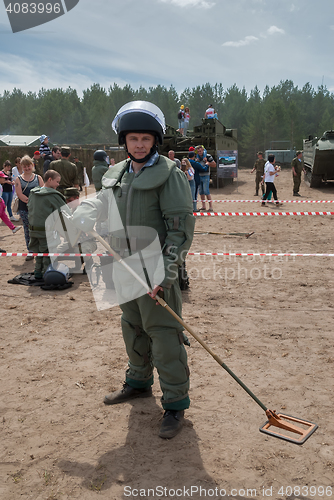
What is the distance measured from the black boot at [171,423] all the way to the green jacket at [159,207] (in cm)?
104

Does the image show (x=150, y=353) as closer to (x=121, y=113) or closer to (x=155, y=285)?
(x=155, y=285)

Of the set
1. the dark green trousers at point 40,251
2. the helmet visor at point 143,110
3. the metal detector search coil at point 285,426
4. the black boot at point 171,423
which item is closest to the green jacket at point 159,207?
the helmet visor at point 143,110

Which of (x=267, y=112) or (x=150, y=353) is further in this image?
(x=267, y=112)

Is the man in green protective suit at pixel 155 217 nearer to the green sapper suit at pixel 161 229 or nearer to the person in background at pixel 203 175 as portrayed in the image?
the green sapper suit at pixel 161 229

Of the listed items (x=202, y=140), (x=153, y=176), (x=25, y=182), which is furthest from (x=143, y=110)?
Answer: (x=202, y=140)

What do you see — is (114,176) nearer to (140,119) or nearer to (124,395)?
(140,119)

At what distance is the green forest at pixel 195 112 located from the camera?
59812 millimetres

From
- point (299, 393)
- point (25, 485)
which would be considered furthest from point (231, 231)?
point (25, 485)

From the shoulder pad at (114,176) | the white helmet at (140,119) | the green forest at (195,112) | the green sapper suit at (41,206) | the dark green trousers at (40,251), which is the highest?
the green forest at (195,112)

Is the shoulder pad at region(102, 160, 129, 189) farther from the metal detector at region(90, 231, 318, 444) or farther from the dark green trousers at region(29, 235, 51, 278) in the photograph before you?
the dark green trousers at region(29, 235, 51, 278)

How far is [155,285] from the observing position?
2822mm

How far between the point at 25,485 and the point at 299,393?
87.7 inches

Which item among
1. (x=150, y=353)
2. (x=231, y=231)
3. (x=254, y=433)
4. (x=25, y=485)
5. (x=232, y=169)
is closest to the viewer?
(x=25, y=485)

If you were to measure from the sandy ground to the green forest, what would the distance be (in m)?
→ 55.9
